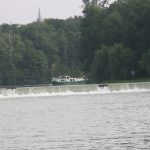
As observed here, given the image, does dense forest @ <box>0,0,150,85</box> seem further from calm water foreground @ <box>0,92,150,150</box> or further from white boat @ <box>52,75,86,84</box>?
calm water foreground @ <box>0,92,150,150</box>

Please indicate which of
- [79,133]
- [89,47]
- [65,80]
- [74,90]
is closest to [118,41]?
[89,47]

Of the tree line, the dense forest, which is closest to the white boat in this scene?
the dense forest

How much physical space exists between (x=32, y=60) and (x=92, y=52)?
4373 cm

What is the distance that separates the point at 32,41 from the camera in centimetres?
17750

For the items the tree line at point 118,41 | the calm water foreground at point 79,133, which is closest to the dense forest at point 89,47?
the tree line at point 118,41

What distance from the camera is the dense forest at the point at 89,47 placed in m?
95.6

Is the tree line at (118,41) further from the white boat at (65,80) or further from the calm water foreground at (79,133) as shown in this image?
the calm water foreground at (79,133)

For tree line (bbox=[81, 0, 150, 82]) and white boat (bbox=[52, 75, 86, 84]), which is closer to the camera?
tree line (bbox=[81, 0, 150, 82])

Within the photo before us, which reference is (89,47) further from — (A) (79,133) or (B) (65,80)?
(A) (79,133)

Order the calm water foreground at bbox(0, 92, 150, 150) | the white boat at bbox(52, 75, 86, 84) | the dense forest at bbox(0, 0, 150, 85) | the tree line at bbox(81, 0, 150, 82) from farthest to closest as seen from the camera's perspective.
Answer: the white boat at bbox(52, 75, 86, 84) → the dense forest at bbox(0, 0, 150, 85) → the tree line at bbox(81, 0, 150, 82) → the calm water foreground at bbox(0, 92, 150, 150)

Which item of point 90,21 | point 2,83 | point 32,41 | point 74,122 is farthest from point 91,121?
point 32,41

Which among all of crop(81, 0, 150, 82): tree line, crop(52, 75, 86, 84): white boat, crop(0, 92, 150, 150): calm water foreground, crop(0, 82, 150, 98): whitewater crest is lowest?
crop(0, 92, 150, 150): calm water foreground

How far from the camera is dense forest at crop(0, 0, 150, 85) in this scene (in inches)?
3762

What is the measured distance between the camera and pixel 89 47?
381 ft
